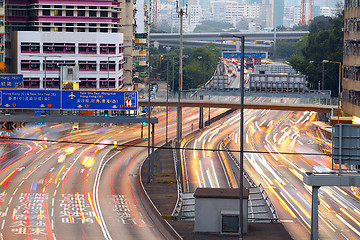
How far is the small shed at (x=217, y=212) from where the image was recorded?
4322 cm

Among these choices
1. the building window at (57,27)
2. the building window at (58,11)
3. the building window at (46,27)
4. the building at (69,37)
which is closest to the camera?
the building at (69,37)

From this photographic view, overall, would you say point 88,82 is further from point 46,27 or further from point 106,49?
point 46,27

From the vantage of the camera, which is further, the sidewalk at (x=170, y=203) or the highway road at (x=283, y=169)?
the highway road at (x=283, y=169)

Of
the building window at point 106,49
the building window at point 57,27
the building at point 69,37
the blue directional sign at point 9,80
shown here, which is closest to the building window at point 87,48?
the building at point 69,37

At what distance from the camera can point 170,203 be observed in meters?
54.9

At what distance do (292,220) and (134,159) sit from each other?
34.3m

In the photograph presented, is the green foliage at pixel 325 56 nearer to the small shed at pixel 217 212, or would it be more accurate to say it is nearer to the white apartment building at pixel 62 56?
the white apartment building at pixel 62 56

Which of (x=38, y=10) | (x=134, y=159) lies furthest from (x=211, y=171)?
(x=38, y=10)

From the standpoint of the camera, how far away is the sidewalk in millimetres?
42750

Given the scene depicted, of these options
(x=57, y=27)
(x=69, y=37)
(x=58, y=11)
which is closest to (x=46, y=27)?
(x=57, y=27)

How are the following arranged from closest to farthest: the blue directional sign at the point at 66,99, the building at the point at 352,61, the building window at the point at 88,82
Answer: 1. the blue directional sign at the point at 66,99
2. the building at the point at 352,61
3. the building window at the point at 88,82

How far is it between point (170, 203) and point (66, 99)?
18.5 m

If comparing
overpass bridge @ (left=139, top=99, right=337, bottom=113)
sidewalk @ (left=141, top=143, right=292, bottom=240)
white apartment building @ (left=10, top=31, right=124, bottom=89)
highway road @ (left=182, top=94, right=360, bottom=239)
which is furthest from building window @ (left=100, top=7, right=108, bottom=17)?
sidewalk @ (left=141, top=143, right=292, bottom=240)

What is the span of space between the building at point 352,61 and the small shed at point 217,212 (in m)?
38.1
